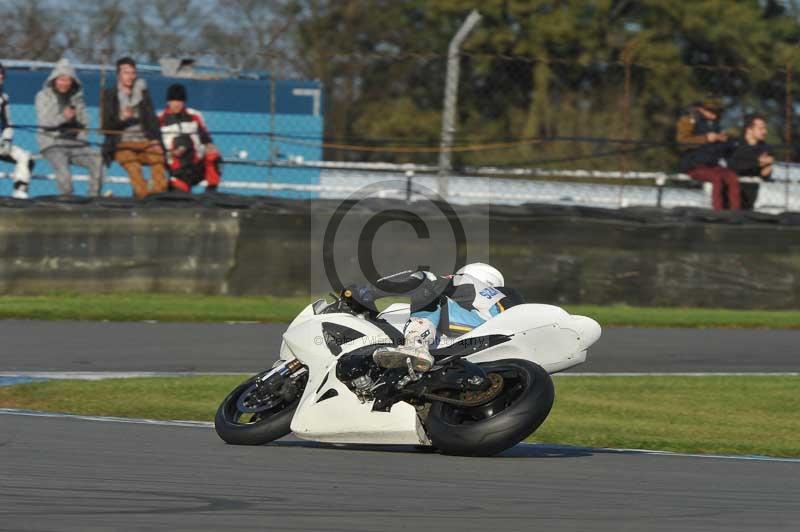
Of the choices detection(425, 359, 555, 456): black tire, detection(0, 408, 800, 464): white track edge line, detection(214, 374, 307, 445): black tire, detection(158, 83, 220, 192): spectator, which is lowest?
detection(0, 408, 800, 464): white track edge line

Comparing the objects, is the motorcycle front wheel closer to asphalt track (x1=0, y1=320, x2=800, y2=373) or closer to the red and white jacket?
asphalt track (x1=0, y1=320, x2=800, y2=373)

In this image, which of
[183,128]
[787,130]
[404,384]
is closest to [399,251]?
[183,128]

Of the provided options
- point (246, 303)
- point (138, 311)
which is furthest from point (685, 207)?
point (138, 311)

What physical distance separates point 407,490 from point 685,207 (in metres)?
9.63

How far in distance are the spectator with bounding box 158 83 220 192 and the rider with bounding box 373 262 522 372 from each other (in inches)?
325

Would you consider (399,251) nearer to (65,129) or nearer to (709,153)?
(65,129)

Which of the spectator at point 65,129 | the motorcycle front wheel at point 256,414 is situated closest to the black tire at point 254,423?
the motorcycle front wheel at point 256,414

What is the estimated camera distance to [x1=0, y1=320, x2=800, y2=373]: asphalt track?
32.6 feet

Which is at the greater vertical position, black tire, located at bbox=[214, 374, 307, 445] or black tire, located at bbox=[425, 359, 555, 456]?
black tire, located at bbox=[425, 359, 555, 456]

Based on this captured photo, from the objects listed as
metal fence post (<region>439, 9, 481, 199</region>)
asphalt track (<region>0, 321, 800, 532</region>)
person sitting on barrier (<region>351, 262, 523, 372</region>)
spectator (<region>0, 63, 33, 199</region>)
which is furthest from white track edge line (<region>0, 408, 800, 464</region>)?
metal fence post (<region>439, 9, 481, 199</region>)

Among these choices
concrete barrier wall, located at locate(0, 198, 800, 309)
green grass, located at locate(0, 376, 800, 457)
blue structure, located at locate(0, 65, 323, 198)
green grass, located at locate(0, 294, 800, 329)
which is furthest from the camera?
blue structure, located at locate(0, 65, 323, 198)

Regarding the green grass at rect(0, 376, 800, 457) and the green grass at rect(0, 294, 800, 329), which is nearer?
the green grass at rect(0, 376, 800, 457)

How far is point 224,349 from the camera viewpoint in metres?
10.7

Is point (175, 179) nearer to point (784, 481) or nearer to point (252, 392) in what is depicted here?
point (252, 392)
